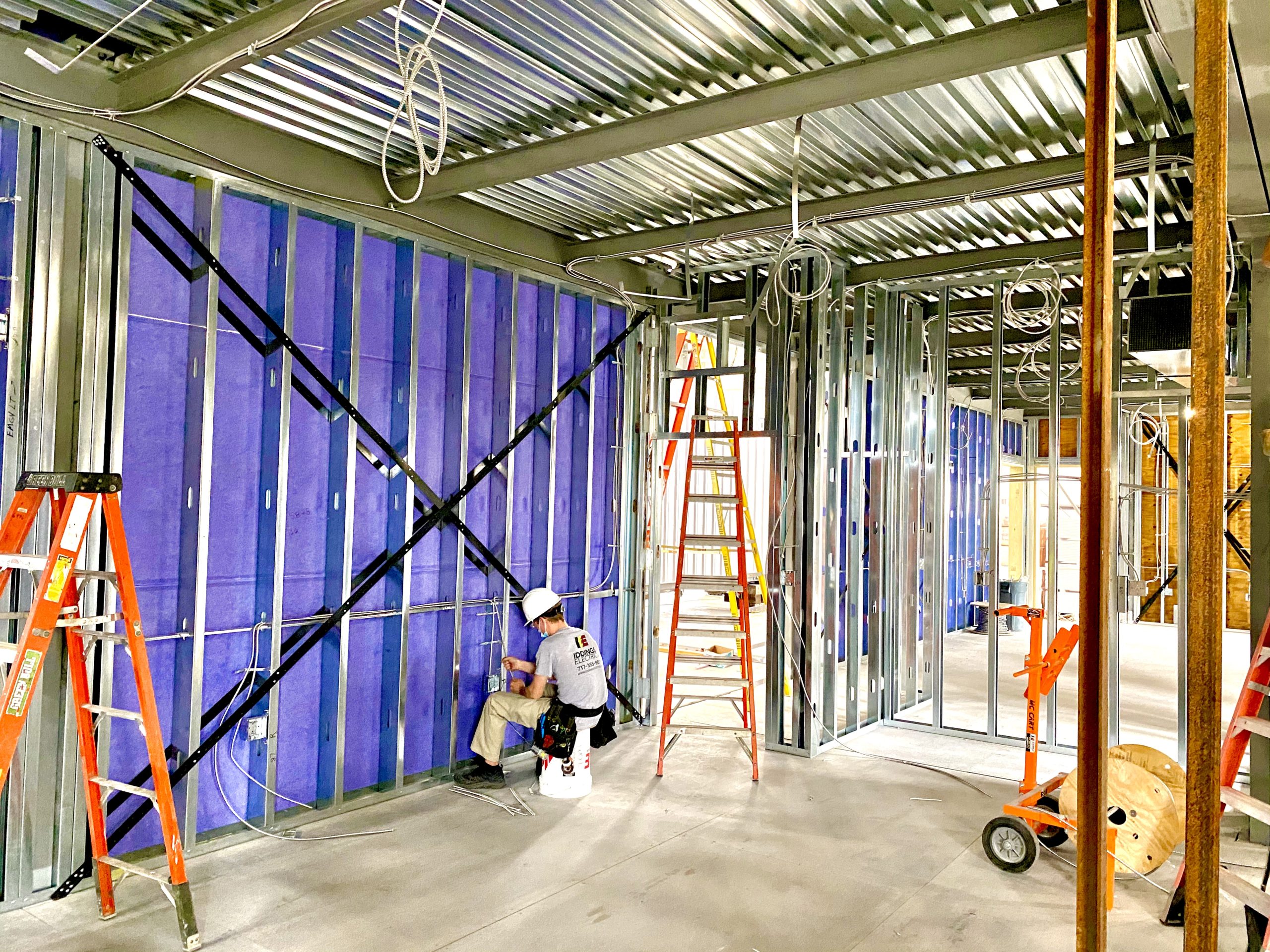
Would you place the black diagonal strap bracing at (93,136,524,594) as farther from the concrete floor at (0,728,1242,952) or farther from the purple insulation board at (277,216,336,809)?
the concrete floor at (0,728,1242,952)

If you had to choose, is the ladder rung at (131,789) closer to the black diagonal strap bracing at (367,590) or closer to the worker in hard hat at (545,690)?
the black diagonal strap bracing at (367,590)

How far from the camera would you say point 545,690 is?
547 centimetres

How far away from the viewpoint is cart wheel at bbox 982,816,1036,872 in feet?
13.5

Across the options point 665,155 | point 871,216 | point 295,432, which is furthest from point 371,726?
point 871,216

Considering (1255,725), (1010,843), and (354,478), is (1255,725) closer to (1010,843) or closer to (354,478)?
(1010,843)

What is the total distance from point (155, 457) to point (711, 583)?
10.6ft

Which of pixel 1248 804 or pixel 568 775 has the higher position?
pixel 1248 804

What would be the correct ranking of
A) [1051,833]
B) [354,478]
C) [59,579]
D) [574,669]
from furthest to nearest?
[574,669], [354,478], [1051,833], [59,579]

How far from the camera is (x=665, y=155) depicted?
4.81 m

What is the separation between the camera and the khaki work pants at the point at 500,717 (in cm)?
532

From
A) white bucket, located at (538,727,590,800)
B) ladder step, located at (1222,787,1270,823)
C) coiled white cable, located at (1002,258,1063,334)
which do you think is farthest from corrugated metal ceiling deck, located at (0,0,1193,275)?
white bucket, located at (538,727,590,800)

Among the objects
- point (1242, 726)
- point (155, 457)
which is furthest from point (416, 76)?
point (1242, 726)

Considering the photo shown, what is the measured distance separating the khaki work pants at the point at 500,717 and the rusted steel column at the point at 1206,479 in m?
4.20

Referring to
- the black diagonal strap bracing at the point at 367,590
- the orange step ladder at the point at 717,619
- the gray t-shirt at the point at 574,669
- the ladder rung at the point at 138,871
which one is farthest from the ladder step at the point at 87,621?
the orange step ladder at the point at 717,619
